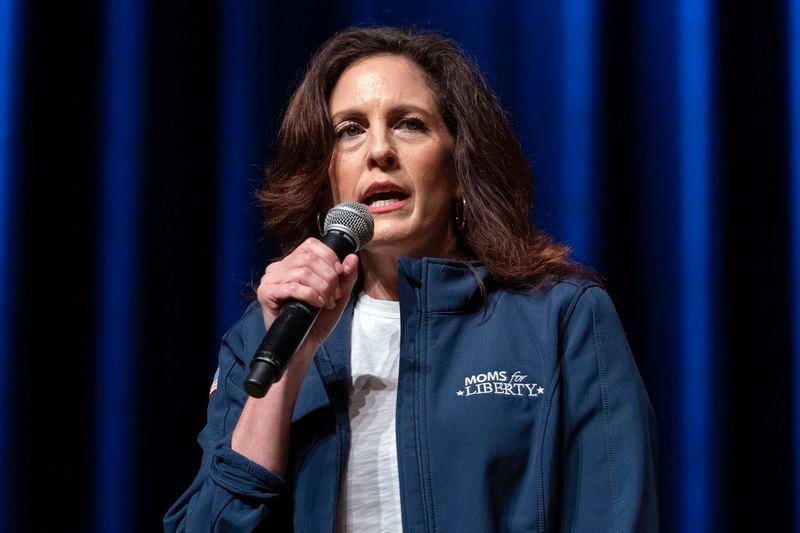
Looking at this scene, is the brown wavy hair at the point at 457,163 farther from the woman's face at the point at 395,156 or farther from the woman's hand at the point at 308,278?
the woman's hand at the point at 308,278

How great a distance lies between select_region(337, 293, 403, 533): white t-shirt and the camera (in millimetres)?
1288

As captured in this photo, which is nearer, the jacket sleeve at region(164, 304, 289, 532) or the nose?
the jacket sleeve at region(164, 304, 289, 532)

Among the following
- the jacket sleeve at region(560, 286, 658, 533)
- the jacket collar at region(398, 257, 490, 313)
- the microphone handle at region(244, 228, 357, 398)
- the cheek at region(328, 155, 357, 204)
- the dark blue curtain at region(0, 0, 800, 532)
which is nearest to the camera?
the microphone handle at region(244, 228, 357, 398)

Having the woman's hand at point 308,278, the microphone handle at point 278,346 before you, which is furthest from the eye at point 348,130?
the microphone handle at point 278,346

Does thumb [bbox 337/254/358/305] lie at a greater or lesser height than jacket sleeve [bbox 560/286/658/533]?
greater

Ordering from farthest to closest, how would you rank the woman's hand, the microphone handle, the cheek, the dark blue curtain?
the dark blue curtain, the cheek, the woman's hand, the microphone handle

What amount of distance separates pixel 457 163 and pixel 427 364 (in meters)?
0.36

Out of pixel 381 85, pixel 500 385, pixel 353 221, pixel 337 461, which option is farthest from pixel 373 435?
pixel 381 85

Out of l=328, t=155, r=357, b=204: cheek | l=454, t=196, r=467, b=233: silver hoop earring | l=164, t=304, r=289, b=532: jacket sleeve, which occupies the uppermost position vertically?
l=328, t=155, r=357, b=204: cheek

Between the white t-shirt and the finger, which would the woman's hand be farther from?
the white t-shirt

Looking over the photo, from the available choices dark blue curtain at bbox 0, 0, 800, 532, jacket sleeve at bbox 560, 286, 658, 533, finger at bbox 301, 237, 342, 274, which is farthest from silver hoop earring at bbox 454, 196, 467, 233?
dark blue curtain at bbox 0, 0, 800, 532

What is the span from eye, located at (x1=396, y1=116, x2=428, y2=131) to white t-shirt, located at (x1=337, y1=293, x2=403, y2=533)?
0.95ft

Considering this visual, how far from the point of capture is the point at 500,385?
1.30 metres

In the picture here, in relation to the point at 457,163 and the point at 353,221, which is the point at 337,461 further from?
the point at 457,163
